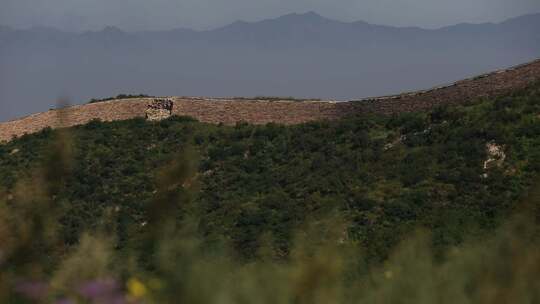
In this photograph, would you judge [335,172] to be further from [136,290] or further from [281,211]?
[136,290]

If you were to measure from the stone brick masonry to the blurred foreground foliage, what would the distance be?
5.04ft

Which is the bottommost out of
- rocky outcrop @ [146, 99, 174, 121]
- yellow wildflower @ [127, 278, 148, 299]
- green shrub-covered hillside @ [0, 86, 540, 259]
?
green shrub-covered hillside @ [0, 86, 540, 259]

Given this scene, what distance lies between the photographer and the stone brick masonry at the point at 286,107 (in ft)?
118

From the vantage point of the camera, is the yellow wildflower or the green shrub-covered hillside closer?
the yellow wildflower

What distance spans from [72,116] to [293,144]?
17.4 metres

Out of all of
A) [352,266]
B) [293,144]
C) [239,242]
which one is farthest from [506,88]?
[352,266]

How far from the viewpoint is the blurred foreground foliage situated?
14.6 feet

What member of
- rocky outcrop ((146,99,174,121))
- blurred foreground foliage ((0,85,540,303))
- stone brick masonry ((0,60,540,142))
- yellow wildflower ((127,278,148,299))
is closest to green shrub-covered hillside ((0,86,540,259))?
blurred foreground foliage ((0,85,540,303))

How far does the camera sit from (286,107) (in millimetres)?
42562

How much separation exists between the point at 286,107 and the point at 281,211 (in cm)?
1538

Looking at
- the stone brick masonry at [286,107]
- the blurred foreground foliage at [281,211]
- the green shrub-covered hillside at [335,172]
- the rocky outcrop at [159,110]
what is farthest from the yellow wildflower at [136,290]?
the rocky outcrop at [159,110]

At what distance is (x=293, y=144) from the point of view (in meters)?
37.1

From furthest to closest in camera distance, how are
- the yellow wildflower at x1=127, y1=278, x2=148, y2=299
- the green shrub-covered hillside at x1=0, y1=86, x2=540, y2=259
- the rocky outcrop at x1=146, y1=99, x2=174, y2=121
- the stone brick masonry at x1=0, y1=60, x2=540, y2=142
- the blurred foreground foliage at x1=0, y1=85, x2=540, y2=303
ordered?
1. the rocky outcrop at x1=146, y1=99, x2=174, y2=121
2. the stone brick masonry at x1=0, y1=60, x2=540, y2=142
3. the green shrub-covered hillside at x1=0, y1=86, x2=540, y2=259
4. the blurred foreground foliage at x1=0, y1=85, x2=540, y2=303
5. the yellow wildflower at x1=127, y1=278, x2=148, y2=299

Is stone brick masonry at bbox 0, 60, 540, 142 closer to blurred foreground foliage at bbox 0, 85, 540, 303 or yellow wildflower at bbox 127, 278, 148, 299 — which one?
blurred foreground foliage at bbox 0, 85, 540, 303
